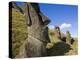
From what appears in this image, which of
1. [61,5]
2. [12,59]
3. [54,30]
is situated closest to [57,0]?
[61,5]

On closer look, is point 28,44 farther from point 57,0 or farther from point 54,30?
point 57,0

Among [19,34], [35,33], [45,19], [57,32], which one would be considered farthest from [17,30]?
[57,32]

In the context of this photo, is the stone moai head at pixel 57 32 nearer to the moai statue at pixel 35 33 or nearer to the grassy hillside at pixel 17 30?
the moai statue at pixel 35 33

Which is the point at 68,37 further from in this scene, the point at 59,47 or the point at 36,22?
the point at 36,22

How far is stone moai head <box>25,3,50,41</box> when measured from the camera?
6.46 ft

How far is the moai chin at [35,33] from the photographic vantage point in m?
1.96

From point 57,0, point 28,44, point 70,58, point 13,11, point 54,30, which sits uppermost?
point 57,0

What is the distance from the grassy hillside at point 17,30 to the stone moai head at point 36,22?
5cm

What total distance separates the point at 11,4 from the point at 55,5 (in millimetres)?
439

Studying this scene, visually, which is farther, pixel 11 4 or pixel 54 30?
pixel 54 30

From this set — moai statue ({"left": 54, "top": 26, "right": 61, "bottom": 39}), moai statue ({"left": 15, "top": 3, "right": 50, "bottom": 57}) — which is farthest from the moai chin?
moai statue ({"left": 54, "top": 26, "right": 61, "bottom": 39})

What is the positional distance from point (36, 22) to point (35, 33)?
0.34 ft

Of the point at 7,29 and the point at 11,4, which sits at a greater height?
the point at 11,4

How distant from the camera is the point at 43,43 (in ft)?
6.64
